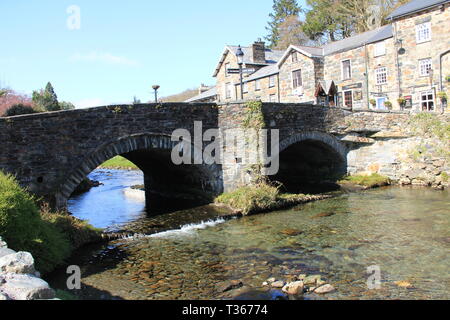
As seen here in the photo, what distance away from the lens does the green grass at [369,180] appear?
20172 mm

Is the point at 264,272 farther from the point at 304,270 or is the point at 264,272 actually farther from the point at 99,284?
the point at 99,284

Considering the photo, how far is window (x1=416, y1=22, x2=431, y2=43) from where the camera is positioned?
1049 inches

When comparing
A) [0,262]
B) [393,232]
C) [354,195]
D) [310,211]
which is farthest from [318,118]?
[0,262]

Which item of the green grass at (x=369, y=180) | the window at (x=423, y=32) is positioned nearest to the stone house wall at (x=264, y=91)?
the window at (x=423, y=32)

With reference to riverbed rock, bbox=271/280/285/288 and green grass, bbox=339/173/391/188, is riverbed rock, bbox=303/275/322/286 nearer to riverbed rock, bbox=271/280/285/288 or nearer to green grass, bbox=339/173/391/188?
riverbed rock, bbox=271/280/285/288

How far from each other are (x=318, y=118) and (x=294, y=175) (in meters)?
→ 5.77

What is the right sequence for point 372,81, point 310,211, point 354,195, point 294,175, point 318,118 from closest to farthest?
point 310,211 → point 354,195 → point 318,118 → point 294,175 → point 372,81

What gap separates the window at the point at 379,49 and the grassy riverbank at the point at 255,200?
17.8 meters

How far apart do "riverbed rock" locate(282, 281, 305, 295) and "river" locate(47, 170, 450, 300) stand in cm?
17

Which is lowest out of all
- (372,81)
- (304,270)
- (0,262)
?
(304,270)

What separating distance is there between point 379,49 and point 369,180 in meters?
13.7

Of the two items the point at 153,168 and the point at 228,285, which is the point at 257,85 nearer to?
Answer: the point at 153,168

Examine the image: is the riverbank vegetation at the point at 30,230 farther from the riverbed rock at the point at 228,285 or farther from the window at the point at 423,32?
the window at the point at 423,32

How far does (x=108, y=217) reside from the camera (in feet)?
53.4
